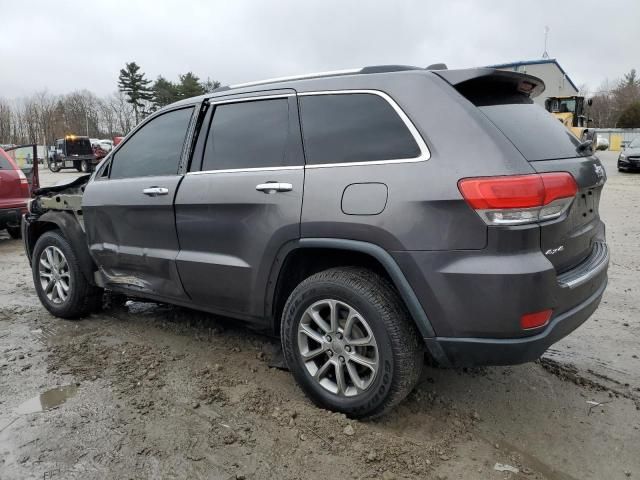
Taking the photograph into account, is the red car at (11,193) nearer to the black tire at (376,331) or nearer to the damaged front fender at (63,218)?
the damaged front fender at (63,218)

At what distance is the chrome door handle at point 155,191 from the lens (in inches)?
138

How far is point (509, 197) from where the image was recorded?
2.23 meters

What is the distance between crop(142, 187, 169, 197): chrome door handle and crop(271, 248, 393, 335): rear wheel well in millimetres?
1095

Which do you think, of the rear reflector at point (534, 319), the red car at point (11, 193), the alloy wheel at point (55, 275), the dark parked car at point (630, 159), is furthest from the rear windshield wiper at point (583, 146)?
the dark parked car at point (630, 159)

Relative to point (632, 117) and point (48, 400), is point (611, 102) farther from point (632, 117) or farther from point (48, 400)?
point (48, 400)

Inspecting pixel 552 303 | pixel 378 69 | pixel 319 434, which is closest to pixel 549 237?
pixel 552 303

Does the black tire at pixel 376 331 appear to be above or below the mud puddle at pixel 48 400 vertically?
above

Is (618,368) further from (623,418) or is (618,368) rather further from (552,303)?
(552,303)

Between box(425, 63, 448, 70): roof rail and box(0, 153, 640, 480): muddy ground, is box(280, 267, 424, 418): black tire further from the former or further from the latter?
box(425, 63, 448, 70): roof rail

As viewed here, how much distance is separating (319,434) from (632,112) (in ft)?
190

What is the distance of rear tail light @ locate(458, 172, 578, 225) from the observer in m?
2.24

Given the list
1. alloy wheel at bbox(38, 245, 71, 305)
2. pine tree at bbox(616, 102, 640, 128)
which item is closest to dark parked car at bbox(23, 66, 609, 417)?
alloy wheel at bbox(38, 245, 71, 305)

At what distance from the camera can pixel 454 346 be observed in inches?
95.5

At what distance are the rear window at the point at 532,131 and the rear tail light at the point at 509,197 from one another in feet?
0.66
